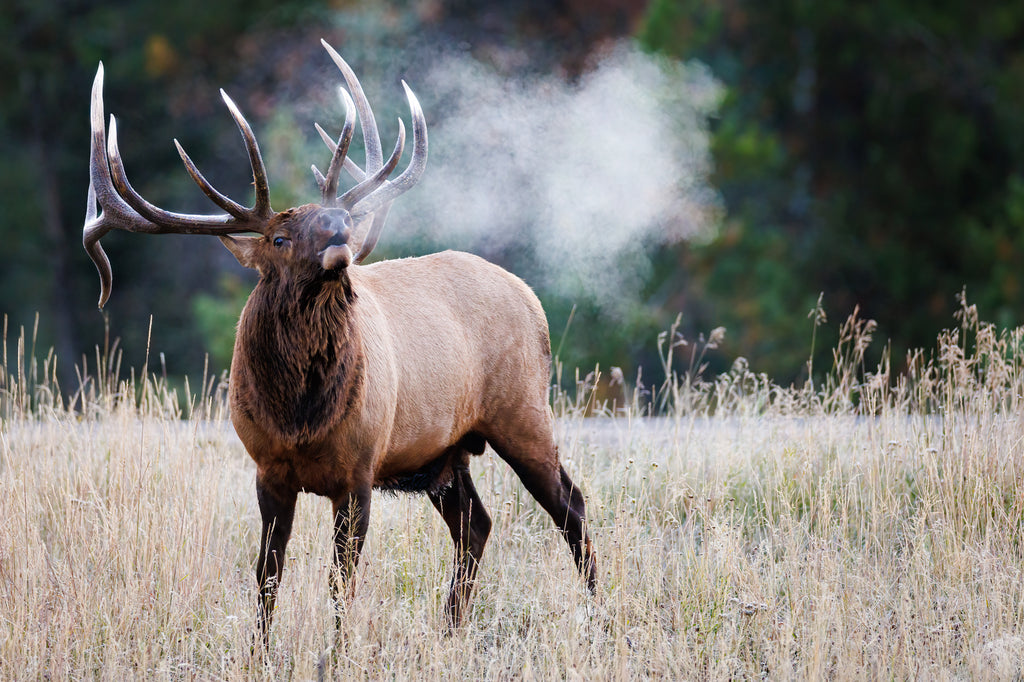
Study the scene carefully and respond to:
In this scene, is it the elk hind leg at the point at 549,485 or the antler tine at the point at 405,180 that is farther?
the elk hind leg at the point at 549,485

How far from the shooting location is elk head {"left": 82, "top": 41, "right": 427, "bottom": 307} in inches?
160

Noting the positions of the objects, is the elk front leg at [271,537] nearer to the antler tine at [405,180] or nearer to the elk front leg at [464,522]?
the elk front leg at [464,522]

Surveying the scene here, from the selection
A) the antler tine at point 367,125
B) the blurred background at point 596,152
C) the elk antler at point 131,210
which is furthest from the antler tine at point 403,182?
the blurred background at point 596,152

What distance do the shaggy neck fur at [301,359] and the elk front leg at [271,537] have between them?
257mm

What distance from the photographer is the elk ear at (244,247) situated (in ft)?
14.4

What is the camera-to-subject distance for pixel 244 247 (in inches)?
174

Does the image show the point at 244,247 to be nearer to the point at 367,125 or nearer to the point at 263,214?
the point at 263,214

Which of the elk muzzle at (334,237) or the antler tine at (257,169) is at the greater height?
the antler tine at (257,169)

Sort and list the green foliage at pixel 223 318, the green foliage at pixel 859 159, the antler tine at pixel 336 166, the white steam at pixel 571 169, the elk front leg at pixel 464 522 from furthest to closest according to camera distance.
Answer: the green foliage at pixel 859 159, the green foliage at pixel 223 318, the white steam at pixel 571 169, the elk front leg at pixel 464 522, the antler tine at pixel 336 166

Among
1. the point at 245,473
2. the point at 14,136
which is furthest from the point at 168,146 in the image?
the point at 245,473

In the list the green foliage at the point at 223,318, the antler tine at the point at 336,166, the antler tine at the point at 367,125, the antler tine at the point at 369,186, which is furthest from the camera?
the green foliage at the point at 223,318

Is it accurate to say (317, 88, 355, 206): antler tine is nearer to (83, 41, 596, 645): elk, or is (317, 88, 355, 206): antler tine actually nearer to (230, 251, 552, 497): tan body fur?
(83, 41, 596, 645): elk

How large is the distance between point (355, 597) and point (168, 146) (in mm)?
13905

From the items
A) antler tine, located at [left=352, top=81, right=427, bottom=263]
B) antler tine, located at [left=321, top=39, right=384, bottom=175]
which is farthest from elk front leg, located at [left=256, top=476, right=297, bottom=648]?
antler tine, located at [left=321, top=39, right=384, bottom=175]
